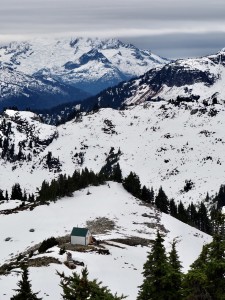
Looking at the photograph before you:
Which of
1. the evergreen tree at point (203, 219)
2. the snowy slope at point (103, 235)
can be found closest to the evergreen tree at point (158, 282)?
the snowy slope at point (103, 235)

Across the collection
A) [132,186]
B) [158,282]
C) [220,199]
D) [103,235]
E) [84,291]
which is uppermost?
[84,291]

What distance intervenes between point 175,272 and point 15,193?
454 feet

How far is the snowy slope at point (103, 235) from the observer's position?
178ft

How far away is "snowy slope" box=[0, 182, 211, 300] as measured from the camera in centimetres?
5412

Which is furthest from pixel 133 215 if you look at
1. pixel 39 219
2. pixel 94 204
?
pixel 39 219

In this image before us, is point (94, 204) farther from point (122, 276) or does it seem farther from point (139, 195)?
point (122, 276)

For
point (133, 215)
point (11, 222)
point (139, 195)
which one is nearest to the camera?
point (11, 222)

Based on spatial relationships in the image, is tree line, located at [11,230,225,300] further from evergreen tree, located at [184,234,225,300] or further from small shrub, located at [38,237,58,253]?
small shrub, located at [38,237,58,253]

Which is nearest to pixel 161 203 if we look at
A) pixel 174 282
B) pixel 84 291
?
pixel 174 282

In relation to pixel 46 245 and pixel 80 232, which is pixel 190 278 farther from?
pixel 80 232

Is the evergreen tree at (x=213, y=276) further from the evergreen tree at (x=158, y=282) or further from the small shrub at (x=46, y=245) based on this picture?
the small shrub at (x=46, y=245)

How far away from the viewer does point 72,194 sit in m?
124

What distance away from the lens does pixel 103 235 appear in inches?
3433

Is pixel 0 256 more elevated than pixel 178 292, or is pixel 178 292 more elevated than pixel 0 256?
pixel 178 292
